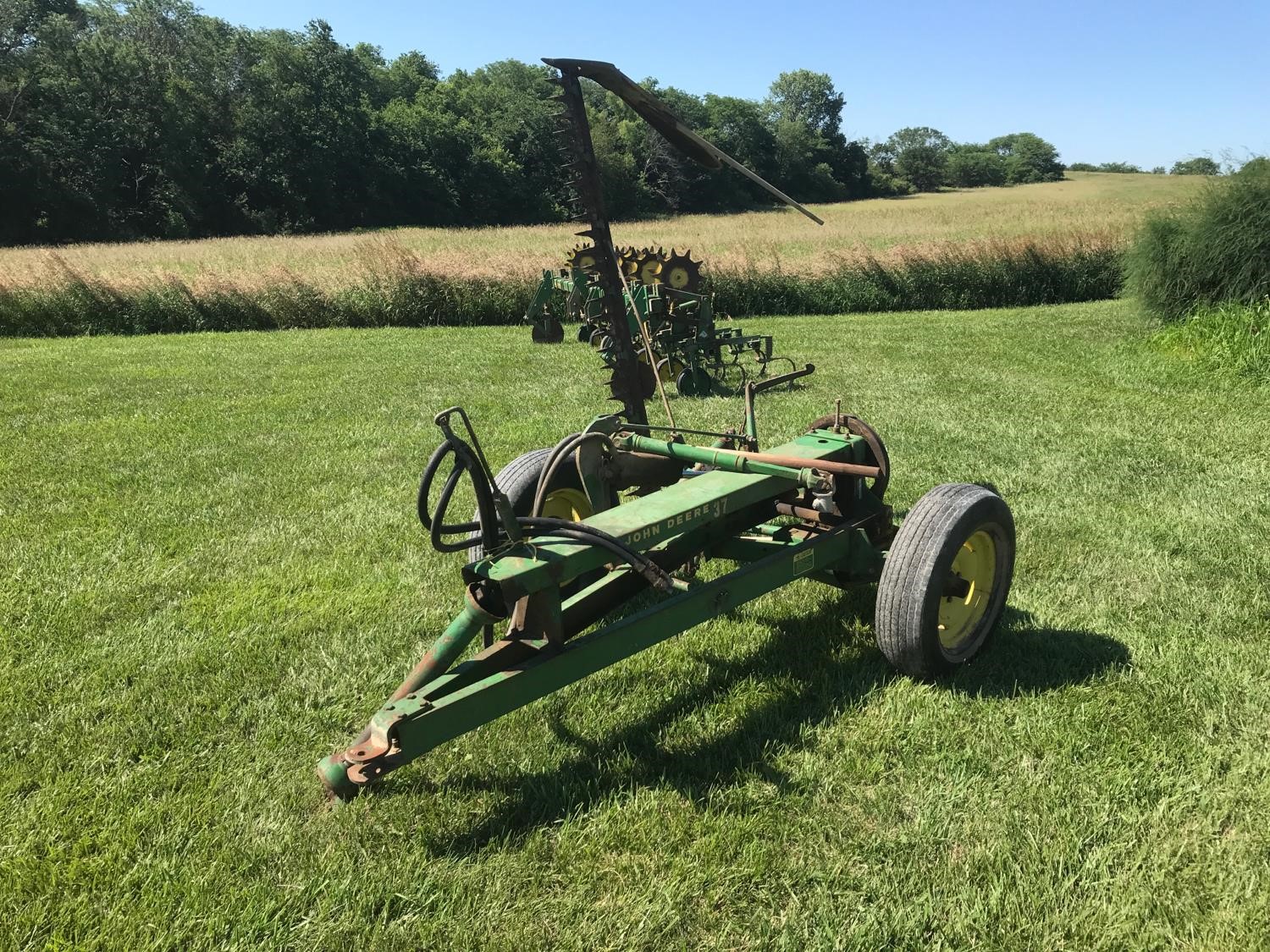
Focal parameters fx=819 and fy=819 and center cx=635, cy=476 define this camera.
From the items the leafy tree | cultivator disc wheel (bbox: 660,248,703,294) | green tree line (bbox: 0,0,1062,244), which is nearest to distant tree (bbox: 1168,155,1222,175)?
cultivator disc wheel (bbox: 660,248,703,294)

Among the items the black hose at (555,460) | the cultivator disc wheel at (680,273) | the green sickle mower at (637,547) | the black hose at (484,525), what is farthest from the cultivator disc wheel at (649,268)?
the black hose at (484,525)

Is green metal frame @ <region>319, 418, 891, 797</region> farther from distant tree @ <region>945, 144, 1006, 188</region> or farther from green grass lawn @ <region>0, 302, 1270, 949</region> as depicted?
distant tree @ <region>945, 144, 1006, 188</region>

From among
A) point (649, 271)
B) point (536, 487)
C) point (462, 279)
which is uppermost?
point (462, 279)

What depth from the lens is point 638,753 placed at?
2.95 m

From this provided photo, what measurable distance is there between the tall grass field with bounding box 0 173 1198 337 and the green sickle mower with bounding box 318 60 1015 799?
1329cm

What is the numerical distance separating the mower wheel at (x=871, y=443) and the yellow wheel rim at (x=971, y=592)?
0.48 metres

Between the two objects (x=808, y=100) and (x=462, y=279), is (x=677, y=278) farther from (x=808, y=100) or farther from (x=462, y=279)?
(x=808, y=100)

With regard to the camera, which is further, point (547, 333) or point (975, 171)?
point (975, 171)

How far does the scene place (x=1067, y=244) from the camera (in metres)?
19.3

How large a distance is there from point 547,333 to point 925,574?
11.2m

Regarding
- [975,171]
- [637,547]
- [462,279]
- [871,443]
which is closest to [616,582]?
[637,547]

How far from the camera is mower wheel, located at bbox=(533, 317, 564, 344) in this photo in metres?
13.7

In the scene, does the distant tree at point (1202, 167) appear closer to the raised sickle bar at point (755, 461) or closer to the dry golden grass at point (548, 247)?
the dry golden grass at point (548, 247)

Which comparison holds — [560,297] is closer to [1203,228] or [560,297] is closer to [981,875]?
[1203,228]
